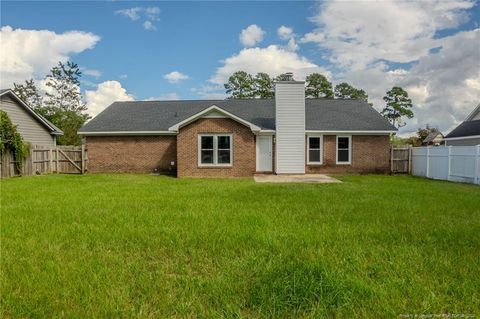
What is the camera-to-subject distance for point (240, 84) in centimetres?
4891

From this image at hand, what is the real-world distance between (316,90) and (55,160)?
38.4m

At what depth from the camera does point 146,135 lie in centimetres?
2077

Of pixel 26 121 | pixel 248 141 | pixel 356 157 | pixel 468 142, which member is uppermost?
pixel 26 121

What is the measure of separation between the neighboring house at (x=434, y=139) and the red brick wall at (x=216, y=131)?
3481cm

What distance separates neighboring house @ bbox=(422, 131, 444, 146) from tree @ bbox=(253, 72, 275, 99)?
21.5 m

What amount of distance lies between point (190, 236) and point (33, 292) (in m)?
2.53

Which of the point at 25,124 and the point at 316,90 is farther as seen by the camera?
the point at 316,90

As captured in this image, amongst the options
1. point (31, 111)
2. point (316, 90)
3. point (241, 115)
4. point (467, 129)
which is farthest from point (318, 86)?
point (31, 111)

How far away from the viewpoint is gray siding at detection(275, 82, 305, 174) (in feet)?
64.0

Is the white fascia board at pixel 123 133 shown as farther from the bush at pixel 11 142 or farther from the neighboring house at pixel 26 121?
the neighboring house at pixel 26 121

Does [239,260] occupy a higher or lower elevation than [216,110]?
lower

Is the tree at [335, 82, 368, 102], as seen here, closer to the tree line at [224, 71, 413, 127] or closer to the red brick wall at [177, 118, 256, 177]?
the tree line at [224, 71, 413, 127]

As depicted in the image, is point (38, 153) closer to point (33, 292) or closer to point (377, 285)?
point (33, 292)

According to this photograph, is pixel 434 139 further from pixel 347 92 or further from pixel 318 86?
pixel 318 86
